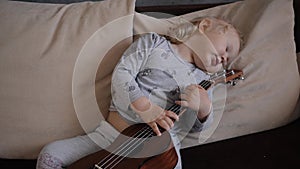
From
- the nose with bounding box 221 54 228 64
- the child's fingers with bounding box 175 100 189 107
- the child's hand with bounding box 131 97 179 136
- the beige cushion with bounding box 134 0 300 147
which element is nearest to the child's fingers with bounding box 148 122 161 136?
the child's hand with bounding box 131 97 179 136

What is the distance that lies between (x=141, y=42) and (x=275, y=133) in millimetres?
502

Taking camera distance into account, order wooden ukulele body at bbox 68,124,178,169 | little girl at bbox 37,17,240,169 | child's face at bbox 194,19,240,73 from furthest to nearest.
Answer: child's face at bbox 194,19,240,73 < little girl at bbox 37,17,240,169 < wooden ukulele body at bbox 68,124,178,169

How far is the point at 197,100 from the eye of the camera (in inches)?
46.9

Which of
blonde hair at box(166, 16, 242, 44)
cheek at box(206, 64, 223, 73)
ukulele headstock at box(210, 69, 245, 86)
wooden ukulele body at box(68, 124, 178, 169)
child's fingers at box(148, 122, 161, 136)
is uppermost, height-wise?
blonde hair at box(166, 16, 242, 44)

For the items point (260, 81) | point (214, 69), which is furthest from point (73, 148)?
point (260, 81)

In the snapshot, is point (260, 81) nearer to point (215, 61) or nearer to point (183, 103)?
point (215, 61)

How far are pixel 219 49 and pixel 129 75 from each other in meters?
0.28

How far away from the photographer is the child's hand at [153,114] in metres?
1.12

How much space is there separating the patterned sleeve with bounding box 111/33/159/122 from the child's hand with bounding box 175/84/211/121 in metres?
0.12

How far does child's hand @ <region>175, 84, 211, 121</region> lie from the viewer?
3.88 ft

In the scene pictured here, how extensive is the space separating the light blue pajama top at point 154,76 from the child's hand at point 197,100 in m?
0.02

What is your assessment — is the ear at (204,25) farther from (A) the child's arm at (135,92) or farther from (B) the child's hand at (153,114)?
(B) the child's hand at (153,114)

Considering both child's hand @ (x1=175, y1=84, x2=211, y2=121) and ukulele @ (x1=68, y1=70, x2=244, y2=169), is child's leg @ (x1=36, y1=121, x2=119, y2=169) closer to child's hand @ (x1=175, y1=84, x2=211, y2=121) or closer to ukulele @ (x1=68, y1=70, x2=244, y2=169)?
ukulele @ (x1=68, y1=70, x2=244, y2=169)

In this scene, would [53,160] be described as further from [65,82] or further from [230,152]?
[230,152]
